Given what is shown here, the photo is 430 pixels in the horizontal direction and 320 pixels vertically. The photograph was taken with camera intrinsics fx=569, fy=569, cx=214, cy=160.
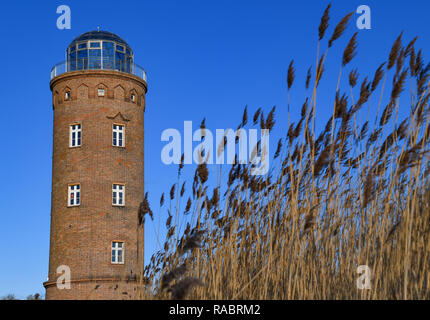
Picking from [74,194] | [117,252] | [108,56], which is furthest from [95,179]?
[108,56]

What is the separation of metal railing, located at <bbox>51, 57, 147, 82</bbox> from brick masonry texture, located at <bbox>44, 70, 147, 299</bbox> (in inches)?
27.1

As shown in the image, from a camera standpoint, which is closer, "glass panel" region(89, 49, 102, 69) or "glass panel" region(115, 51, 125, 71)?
"glass panel" region(89, 49, 102, 69)

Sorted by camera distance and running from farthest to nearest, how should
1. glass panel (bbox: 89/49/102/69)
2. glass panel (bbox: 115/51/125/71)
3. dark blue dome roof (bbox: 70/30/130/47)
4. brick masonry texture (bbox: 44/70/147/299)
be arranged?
dark blue dome roof (bbox: 70/30/130/47), glass panel (bbox: 115/51/125/71), glass panel (bbox: 89/49/102/69), brick masonry texture (bbox: 44/70/147/299)

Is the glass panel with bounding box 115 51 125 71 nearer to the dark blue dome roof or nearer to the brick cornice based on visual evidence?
the brick cornice

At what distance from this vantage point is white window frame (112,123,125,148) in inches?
870

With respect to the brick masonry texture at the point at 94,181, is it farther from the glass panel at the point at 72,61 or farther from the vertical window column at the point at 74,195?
the glass panel at the point at 72,61

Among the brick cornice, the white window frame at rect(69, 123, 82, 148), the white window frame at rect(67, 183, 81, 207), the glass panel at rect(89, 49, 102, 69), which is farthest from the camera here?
the glass panel at rect(89, 49, 102, 69)

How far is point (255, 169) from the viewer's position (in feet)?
15.1

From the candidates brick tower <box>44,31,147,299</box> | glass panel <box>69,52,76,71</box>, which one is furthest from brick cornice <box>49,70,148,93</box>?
glass panel <box>69,52,76,71</box>

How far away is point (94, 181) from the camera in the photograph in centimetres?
2128

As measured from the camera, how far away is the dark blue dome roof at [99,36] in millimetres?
24750

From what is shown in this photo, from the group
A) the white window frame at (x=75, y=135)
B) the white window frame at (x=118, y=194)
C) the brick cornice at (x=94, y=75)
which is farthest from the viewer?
the brick cornice at (x=94, y=75)

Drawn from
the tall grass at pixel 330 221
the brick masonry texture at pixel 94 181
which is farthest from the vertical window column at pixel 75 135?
the tall grass at pixel 330 221

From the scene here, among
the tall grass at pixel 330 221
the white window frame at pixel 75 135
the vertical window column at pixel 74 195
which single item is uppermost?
the white window frame at pixel 75 135
